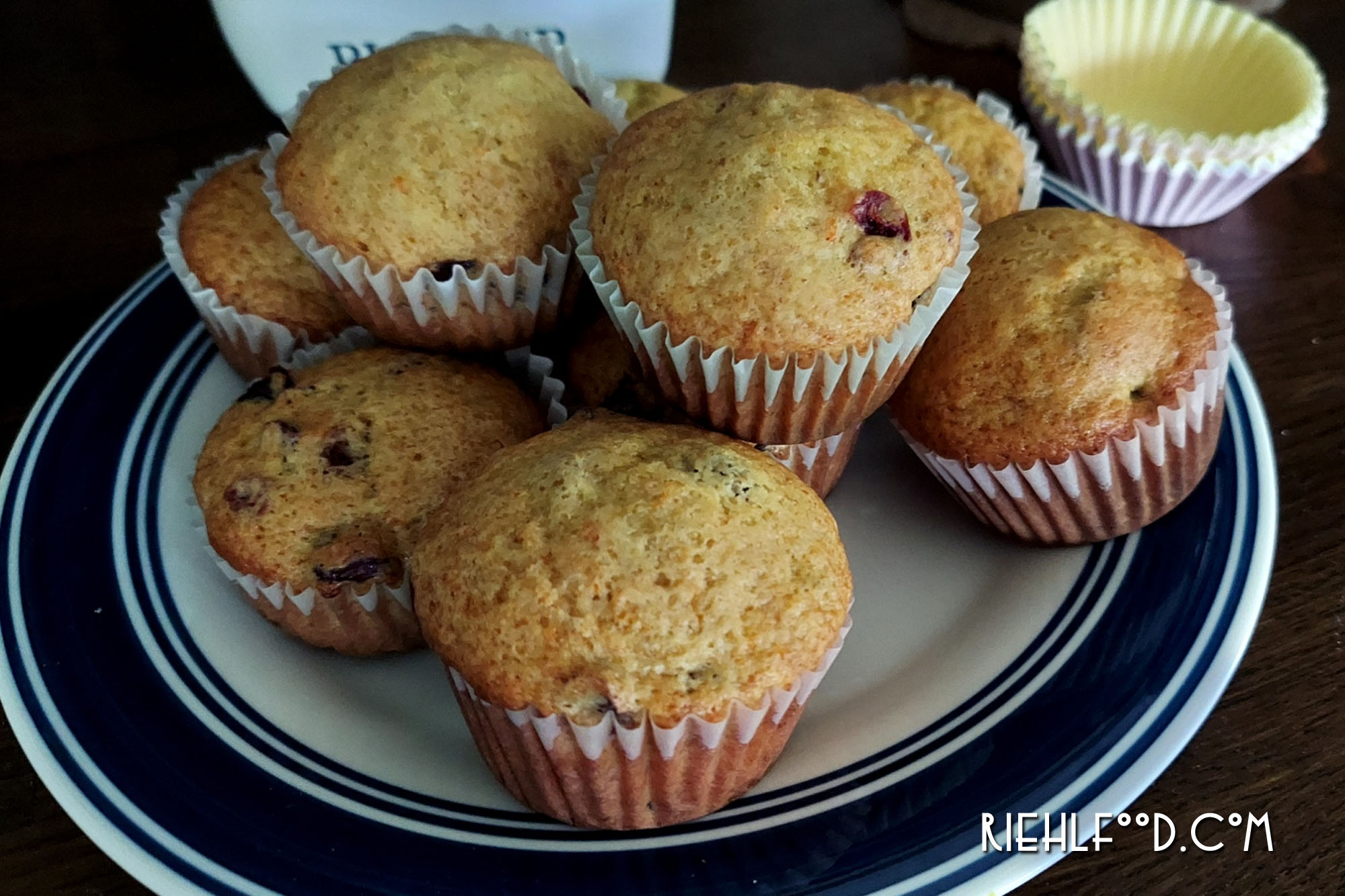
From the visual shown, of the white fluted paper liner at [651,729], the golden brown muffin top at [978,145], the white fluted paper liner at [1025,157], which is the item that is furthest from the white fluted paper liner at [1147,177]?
the white fluted paper liner at [651,729]

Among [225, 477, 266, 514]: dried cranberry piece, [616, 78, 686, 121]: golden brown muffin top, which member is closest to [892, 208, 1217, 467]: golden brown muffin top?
[616, 78, 686, 121]: golden brown muffin top

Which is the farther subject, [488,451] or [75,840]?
[488,451]

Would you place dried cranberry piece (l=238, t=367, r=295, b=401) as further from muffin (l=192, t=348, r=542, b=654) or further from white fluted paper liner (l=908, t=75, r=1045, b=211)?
white fluted paper liner (l=908, t=75, r=1045, b=211)

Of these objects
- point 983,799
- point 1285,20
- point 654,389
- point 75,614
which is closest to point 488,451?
point 654,389

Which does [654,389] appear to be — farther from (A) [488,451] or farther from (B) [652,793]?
(B) [652,793]

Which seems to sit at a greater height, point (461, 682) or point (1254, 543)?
point (461, 682)

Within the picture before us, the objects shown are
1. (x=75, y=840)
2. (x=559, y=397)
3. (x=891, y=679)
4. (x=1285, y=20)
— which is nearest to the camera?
(x=75, y=840)

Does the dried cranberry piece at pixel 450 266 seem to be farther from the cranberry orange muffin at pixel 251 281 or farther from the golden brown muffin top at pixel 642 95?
the golden brown muffin top at pixel 642 95
